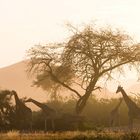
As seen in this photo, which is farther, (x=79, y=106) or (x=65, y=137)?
(x=79, y=106)

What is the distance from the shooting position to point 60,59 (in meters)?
50.0

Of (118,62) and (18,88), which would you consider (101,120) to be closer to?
(118,62)

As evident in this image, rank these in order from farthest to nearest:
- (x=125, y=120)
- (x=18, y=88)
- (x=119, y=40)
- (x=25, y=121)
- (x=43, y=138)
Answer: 1. (x=18, y=88)
2. (x=119, y=40)
3. (x=125, y=120)
4. (x=25, y=121)
5. (x=43, y=138)

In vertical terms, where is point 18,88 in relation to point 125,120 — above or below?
above

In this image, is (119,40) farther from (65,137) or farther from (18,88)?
(18,88)

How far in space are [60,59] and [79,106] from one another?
5556 millimetres

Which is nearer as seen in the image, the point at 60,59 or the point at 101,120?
the point at 101,120

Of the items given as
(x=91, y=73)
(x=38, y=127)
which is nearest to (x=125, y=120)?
(x=91, y=73)

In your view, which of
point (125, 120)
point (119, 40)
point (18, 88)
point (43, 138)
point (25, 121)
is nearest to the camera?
point (43, 138)

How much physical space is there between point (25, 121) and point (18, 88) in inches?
5836

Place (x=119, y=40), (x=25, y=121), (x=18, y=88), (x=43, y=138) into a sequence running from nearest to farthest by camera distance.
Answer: (x=43, y=138) < (x=25, y=121) < (x=119, y=40) < (x=18, y=88)

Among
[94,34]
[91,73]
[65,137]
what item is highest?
[94,34]

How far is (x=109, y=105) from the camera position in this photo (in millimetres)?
50344

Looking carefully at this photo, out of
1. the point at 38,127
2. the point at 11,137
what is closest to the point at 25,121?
the point at 38,127
